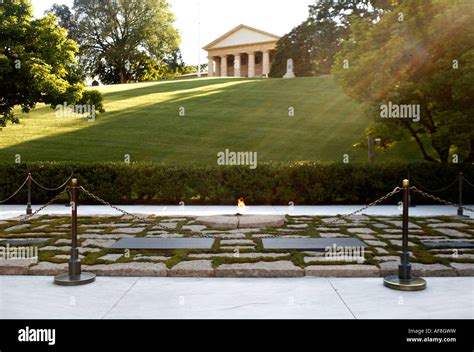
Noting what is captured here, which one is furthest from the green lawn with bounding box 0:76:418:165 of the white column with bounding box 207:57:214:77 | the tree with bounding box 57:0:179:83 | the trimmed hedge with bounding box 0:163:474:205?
the white column with bounding box 207:57:214:77

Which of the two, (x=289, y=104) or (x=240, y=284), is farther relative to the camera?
(x=289, y=104)

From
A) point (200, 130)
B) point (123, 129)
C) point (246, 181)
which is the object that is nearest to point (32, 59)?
point (246, 181)

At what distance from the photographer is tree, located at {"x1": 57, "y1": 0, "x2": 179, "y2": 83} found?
65.8 meters

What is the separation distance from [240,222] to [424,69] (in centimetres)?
1053

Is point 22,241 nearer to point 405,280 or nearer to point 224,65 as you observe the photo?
point 405,280

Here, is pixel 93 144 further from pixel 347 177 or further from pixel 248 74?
pixel 248 74

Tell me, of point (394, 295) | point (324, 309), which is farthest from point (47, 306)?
point (394, 295)

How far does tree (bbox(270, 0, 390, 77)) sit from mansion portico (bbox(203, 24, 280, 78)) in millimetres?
20359

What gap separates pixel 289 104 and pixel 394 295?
34.2 meters

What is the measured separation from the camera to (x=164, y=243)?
9.24m

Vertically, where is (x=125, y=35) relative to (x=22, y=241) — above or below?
above

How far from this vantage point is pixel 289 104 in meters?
39.5

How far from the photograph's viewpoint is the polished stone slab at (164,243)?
29.1 ft

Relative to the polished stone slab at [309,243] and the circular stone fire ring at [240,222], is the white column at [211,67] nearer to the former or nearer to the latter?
the circular stone fire ring at [240,222]
